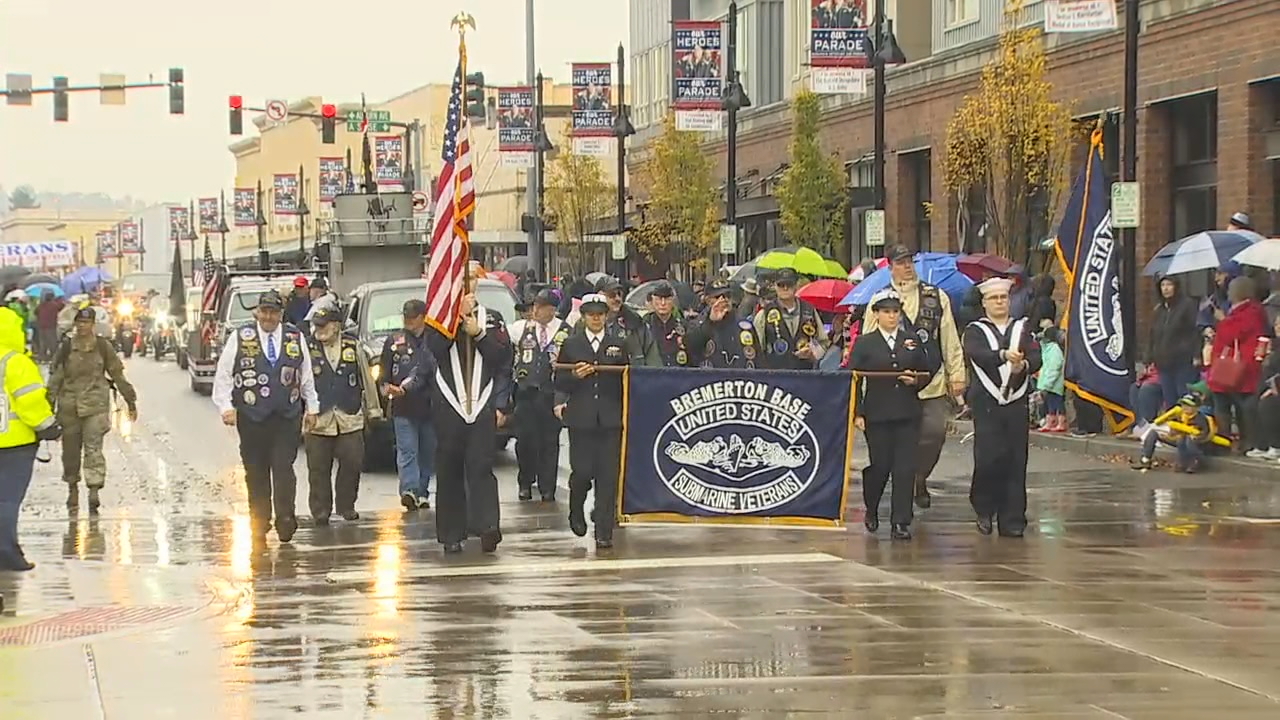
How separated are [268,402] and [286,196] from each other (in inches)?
2609

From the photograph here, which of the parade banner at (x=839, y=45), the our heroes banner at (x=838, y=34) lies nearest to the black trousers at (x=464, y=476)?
the parade banner at (x=839, y=45)

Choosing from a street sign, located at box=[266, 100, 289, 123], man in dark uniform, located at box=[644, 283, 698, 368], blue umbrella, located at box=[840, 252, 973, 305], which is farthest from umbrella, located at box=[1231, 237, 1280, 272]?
a street sign, located at box=[266, 100, 289, 123]

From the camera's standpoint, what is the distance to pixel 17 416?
40.3 feet

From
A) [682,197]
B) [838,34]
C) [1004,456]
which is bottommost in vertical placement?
[1004,456]

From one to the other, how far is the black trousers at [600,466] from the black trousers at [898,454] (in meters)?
1.75

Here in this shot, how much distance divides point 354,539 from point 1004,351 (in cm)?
488

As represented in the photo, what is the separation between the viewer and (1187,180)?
27469 mm

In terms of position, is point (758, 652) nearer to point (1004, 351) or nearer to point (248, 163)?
point (1004, 351)

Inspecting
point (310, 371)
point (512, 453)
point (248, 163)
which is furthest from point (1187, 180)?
point (248, 163)

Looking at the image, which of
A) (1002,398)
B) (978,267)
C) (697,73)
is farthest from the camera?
(697,73)

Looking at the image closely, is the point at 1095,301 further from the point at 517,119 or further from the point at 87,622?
the point at 517,119

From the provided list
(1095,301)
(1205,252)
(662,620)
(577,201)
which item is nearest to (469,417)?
(662,620)

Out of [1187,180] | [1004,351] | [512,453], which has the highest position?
[1187,180]

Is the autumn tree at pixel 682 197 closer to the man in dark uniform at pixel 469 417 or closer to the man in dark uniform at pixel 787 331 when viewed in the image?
the man in dark uniform at pixel 787 331
